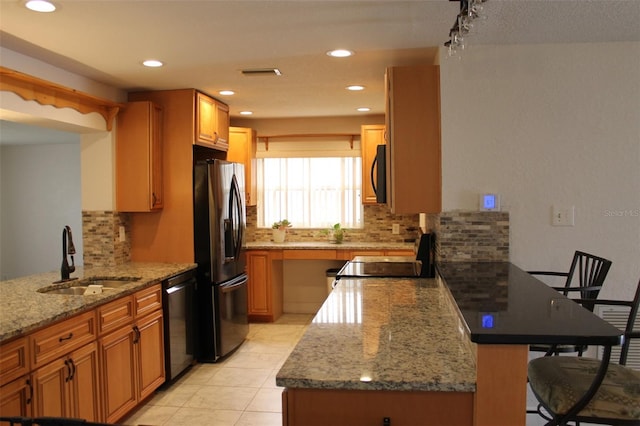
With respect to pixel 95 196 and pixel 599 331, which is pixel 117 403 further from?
pixel 599 331

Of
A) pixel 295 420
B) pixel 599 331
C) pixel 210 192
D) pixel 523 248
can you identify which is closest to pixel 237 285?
pixel 210 192

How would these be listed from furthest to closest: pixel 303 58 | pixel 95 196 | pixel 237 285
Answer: pixel 237 285 → pixel 95 196 → pixel 303 58

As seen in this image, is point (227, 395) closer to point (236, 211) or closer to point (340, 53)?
point (236, 211)

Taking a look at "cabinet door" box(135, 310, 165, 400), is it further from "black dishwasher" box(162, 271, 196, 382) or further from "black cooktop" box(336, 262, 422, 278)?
"black cooktop" box(336, 262, 422, 278)

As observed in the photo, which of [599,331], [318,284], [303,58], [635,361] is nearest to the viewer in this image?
[599,331]

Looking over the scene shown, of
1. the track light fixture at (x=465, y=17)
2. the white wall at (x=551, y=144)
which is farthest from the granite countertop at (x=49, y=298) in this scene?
the track light fixture at (x=465, y=17)

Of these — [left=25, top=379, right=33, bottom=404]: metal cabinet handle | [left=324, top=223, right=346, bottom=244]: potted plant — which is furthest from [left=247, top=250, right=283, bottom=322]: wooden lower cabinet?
[left=25, top=379, right=33, bottom=404]: metal cabinet handle

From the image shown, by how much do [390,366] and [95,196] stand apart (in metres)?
3.09

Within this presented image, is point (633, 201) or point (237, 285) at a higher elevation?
point (633, 201)

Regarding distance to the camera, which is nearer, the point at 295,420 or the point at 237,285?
the point at 295,420

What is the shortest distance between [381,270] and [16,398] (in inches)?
82.2

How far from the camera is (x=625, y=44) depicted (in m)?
2.81

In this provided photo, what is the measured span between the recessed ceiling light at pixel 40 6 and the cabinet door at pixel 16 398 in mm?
1620

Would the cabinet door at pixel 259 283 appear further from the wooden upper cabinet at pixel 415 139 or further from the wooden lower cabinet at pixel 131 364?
the wooden upper cabinet at pixel 415 139
